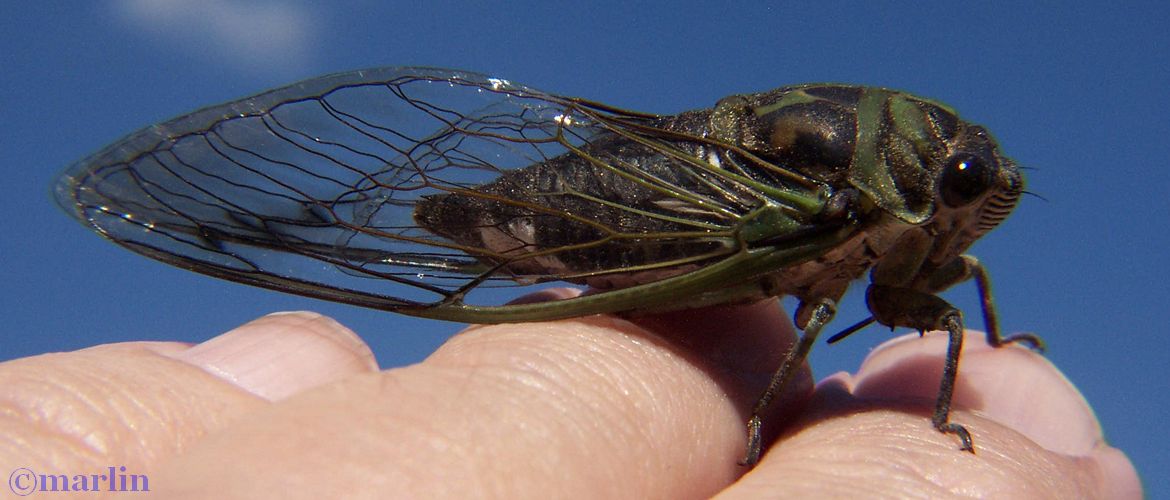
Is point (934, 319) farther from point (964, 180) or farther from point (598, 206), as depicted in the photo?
point (598, 206)

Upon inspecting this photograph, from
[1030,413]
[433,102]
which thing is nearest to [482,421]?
[433,102]

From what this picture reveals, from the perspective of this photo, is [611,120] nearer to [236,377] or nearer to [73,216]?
[236,377]

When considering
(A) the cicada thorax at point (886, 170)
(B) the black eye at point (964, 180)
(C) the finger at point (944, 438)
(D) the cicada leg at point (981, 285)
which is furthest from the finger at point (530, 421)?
(B) the black eye at point (964, 180)

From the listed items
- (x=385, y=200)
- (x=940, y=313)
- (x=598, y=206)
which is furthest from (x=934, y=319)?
(x=385, y=200)

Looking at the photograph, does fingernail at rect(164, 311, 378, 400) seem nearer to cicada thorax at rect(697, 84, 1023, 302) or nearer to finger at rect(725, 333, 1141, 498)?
finger at rect(725, 333, 1141, 498)

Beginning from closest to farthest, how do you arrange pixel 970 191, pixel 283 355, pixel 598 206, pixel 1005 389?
1. pixel 283 355
2. pixel 970 191
3. pixel 598 206
4. pixel 1005 389
